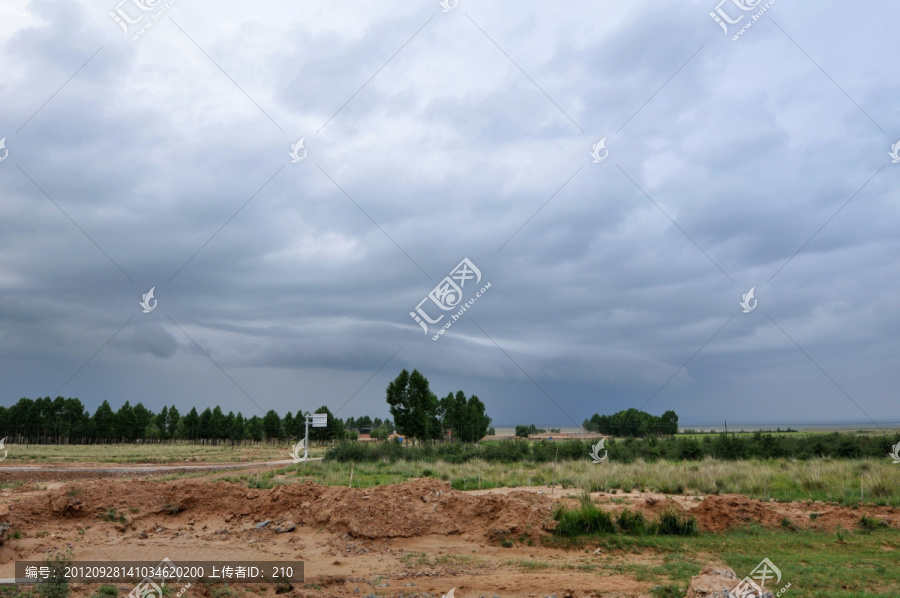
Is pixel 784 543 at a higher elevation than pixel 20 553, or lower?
lower

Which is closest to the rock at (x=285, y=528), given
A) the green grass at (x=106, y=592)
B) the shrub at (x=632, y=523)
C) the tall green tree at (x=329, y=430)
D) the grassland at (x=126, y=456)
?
the green grass at (x=106, y=592)

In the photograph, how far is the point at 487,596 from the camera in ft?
31.2

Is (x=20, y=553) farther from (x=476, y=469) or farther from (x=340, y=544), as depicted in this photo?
(x=476, y=469)

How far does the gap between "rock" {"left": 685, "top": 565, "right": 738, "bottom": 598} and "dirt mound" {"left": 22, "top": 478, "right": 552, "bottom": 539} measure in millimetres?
6245

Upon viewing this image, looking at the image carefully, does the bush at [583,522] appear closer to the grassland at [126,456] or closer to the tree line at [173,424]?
the grassland at [126,456]

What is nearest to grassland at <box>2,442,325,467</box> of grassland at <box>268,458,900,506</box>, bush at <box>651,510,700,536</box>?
grassland at <box>268,458,900,506</box>

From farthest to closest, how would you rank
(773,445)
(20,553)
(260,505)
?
(773,445)
(260,505)
(20,553)

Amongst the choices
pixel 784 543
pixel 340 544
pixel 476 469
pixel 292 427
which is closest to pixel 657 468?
pixel 476 469

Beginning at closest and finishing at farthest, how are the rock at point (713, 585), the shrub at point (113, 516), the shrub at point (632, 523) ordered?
the rock at point (713, 585) < the shrub at point (632, 523) < the shrub at point (113, 516)

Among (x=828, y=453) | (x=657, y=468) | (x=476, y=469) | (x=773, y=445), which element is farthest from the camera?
(x=773, y=445)

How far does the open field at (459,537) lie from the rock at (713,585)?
999mm

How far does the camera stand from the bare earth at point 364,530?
1061cm

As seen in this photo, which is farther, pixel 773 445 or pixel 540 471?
pixel 773 445

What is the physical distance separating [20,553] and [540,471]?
69.6 ft
